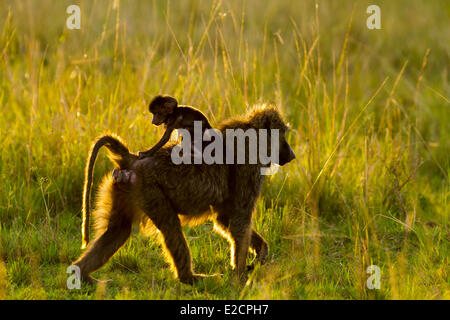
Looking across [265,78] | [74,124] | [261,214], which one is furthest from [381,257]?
[265,78]

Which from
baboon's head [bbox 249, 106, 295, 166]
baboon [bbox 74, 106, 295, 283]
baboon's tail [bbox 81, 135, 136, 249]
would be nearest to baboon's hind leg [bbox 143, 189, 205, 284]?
baboon [bbox 74, 106, 295, 283]

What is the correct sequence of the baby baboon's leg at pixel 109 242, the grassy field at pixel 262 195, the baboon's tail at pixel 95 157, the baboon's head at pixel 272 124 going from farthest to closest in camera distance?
the baboon's head at pixel 272 124, the grassy field at pixel 262 195, the baby baboon's leg at pixel 109 242, the baboon's tail at pixel 95 157

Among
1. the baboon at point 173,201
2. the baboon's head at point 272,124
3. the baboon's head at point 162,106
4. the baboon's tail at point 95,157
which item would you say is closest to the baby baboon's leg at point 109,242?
the baboon at point 173,201

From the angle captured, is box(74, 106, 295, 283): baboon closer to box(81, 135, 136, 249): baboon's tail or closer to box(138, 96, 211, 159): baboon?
box(81, 135, 136, 249): baboon's tail

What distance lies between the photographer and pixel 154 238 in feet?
17.7

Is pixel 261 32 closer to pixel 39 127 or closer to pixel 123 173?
pixel 39 127

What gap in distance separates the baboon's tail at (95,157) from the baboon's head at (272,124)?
101 cm

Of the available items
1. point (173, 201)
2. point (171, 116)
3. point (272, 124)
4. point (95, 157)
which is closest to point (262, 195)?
point (272, 124)

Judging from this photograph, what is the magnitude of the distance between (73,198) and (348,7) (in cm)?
793

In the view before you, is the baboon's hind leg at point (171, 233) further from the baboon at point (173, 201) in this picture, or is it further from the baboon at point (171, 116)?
the baboon at point (171, 116)

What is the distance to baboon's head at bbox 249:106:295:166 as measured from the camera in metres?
4.88

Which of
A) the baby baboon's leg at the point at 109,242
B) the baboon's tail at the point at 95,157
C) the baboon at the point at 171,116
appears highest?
the baboon at the point at 171,116

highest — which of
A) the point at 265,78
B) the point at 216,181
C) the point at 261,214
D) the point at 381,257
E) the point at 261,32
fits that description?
the point at 261,32

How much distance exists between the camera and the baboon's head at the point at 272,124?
4.88m
